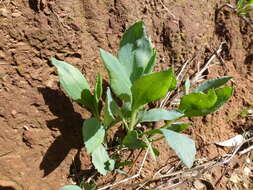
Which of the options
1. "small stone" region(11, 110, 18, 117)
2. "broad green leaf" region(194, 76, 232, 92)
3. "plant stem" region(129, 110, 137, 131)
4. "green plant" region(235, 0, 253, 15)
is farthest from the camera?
"green plant" region(235, 0, 253, 15)

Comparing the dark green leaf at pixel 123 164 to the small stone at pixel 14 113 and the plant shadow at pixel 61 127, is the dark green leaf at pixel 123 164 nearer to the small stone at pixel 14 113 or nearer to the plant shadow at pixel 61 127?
the plant shadow at pixel 61 127

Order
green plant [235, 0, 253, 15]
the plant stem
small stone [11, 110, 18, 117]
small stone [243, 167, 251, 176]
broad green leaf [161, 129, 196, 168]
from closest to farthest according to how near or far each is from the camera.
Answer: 1. broad green leaf [161, 129, 196, 168]
2. small stone [11, 110, 18, 117]
3. the plant stem
4. small stone [243, 167, 251, 176]
5. green plant [235, 0, 253, 15]

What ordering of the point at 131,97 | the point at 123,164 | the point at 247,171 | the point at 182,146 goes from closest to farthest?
1. the point at 182,146
2. the point at 131,97
3. the point at 123,164
4. the point at 247,171

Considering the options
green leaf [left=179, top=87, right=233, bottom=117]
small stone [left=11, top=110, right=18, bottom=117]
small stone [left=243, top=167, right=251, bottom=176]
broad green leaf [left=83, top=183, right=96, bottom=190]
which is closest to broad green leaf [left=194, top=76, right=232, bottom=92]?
green leaf [left=179, top=87, right=233, bottom=117]

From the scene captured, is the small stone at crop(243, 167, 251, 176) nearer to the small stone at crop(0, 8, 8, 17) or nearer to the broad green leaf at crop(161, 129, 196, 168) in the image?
the broad green leaf at crop(161, 129, 196, 168)

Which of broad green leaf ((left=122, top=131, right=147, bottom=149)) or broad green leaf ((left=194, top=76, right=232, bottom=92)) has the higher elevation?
broad green leaf ((left=194, top=76, right=232, bottom=92))

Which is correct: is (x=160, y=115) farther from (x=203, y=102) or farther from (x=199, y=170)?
(x=199, y=170)

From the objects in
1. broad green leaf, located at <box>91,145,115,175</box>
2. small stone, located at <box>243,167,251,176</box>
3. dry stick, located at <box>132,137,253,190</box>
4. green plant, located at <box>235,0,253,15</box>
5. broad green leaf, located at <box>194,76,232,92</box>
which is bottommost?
small stone, located at <box>243,167,251,176</box>

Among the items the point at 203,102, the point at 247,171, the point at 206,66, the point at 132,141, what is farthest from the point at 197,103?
the point at 247,171

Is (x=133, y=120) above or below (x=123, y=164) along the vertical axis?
above
